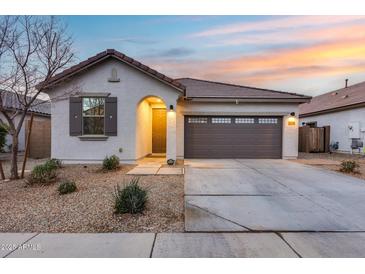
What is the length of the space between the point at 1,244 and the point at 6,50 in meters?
6.66

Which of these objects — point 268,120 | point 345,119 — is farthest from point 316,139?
Result: point 268,120

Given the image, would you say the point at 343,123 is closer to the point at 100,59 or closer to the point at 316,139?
the point at 316,139

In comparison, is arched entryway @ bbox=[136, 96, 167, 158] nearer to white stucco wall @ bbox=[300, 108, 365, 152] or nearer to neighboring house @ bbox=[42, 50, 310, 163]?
neighboring house @ bbox=[42, 50, 310, 163]

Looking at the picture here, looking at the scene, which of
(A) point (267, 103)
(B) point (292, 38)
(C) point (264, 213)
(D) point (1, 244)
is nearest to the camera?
(D) point (1, 244)

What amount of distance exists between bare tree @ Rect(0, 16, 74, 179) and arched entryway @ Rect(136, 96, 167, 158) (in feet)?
14.1

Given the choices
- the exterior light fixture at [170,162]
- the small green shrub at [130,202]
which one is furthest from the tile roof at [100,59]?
the small green shrub at [130,202]

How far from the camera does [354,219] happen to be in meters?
4.42

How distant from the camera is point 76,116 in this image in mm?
10695

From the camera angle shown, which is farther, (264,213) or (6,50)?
(6,50)
